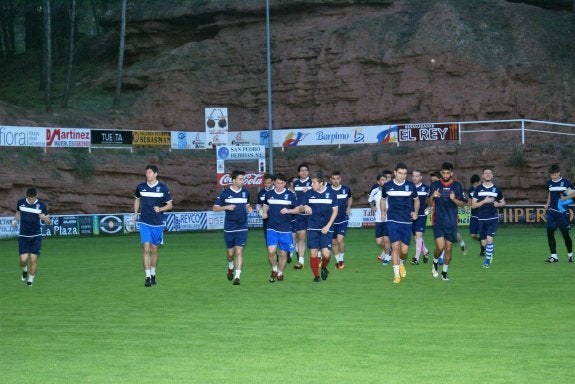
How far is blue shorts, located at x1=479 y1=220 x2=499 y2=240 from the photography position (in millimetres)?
24734

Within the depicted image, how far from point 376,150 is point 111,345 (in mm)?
43238

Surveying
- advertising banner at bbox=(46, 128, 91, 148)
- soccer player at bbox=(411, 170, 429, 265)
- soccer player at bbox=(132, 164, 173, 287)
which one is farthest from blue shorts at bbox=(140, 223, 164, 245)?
advertising banner at bbox=(46, 128, 91, 148)

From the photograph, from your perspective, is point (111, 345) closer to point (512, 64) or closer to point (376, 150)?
point (376, 150)

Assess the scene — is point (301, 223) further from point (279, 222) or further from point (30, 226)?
point (30, 226)

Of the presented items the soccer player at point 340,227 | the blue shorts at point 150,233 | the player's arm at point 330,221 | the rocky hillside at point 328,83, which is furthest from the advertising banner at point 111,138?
the player's arm at point 330,221

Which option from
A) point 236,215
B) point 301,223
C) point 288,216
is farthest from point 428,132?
point 236,215

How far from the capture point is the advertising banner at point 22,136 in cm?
4900

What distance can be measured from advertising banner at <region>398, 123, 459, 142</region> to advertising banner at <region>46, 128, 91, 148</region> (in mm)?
17025

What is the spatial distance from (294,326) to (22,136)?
126ft

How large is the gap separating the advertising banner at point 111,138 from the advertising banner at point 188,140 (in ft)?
8.97

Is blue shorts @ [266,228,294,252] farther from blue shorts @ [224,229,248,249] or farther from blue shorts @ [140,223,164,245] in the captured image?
blue shorts @ [140,223,164,245]

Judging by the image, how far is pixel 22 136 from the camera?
1959 inches

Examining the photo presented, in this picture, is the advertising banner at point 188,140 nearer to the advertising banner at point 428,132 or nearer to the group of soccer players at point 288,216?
the advertising banner at point 428,132

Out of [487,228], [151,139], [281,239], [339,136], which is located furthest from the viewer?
[339,136]
